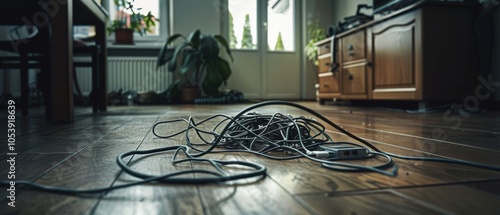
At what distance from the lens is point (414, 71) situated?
2350mm

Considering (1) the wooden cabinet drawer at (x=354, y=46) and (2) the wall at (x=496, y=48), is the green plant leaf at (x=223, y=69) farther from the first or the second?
(2) the wall at (x=496, y=48)

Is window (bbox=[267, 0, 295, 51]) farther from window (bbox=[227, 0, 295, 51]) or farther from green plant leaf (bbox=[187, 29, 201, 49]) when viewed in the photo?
green plant leaf (bbox=[187, 29, 201, 49])

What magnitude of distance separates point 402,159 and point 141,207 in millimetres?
479

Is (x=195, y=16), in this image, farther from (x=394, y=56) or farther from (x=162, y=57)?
(x=394, y=56)

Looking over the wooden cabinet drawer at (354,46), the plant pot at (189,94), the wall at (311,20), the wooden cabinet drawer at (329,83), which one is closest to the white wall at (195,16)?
the plant pot at (189,94)

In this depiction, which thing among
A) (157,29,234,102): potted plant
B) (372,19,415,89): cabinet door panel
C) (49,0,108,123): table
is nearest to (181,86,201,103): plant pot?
(157,29,234,102): potted plant

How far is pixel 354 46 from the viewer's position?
10.2 ft

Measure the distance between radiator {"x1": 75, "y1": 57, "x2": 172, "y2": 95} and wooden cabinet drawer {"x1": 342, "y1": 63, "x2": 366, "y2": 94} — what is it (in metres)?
2.11

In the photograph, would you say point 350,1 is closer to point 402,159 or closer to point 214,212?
point 402,159

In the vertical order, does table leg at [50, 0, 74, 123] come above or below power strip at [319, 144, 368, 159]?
above

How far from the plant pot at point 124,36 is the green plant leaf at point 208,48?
86 cm

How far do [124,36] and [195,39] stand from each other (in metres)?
0.85

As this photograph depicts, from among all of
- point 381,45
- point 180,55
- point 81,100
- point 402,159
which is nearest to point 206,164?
point 402,159

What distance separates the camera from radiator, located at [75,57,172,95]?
14.3 ft
